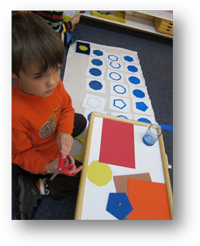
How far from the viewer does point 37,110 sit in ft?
1.98

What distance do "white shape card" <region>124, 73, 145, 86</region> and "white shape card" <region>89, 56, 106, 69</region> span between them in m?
0.23

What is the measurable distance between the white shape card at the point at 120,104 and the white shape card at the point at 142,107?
0.19 feet

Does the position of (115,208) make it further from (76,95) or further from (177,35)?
(76,95)

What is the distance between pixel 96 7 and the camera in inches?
13.6

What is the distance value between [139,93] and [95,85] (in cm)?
39

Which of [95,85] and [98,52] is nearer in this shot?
[95,85]

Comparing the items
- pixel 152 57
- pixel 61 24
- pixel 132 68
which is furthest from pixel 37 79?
pixel 152 57

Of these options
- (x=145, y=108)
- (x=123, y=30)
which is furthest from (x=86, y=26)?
(x=145, y=108)

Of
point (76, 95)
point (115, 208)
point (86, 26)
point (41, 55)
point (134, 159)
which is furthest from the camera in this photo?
point (86, 26)

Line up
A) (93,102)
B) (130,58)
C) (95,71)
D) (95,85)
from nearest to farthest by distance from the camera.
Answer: (93,102) → (95,85) → (95,71) → (130,58)

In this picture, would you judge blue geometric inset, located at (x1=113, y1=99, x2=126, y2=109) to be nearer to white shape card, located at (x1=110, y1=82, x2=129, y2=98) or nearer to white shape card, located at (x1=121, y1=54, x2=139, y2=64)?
white shape card, located at (x1=110, y1=82, x2=129, y2=98)

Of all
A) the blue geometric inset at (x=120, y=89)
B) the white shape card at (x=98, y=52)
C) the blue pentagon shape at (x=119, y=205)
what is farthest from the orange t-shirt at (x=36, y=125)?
the white shape card at (x=98, y=52)

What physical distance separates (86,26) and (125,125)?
1.69m

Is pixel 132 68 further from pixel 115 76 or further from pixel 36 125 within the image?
pixel 36 125
